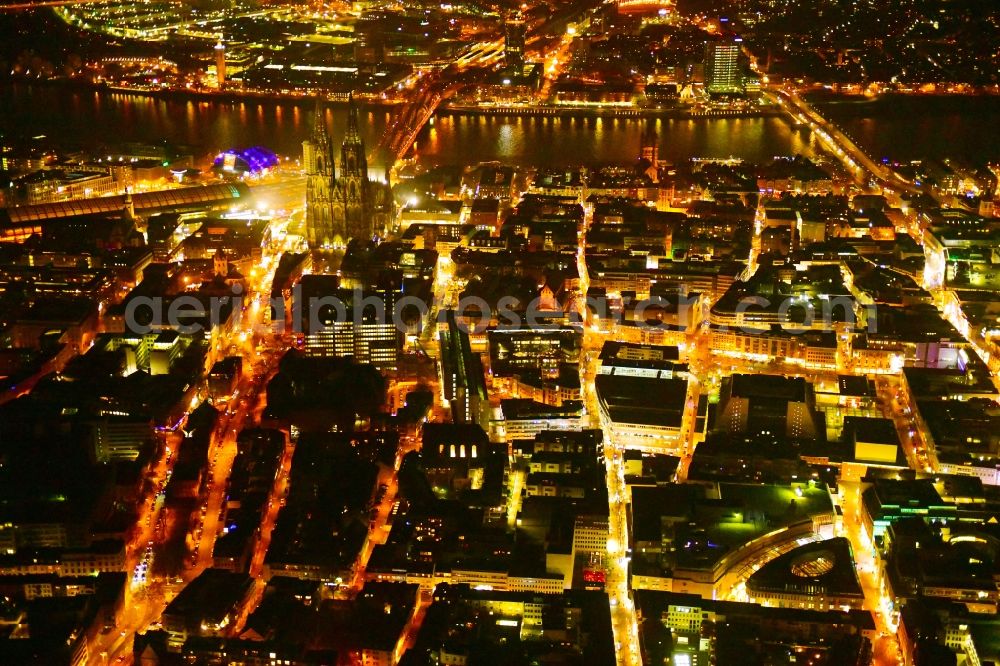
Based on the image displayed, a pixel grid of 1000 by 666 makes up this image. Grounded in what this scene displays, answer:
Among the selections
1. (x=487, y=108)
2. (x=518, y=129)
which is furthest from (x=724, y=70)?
(x=518, y=129)

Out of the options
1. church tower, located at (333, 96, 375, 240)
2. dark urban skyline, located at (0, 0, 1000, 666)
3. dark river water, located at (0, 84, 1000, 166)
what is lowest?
dark urban skyline, located at (0, 0, 1000, 666)

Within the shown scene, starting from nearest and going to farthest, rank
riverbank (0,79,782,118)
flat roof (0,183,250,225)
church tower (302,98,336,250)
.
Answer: church tower (302,98,336,250)
flat roof (0,183,250,225)
riverbank (0,79,782,118)

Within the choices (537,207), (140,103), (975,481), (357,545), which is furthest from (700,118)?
(357,545)

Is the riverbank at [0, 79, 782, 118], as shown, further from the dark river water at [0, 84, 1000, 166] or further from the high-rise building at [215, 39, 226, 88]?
the high-rise building at [215, 39, 226, 88]

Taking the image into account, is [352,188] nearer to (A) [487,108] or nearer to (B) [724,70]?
(A) [487,108]

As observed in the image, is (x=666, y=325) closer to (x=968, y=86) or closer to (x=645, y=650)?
(x=645, y=650)

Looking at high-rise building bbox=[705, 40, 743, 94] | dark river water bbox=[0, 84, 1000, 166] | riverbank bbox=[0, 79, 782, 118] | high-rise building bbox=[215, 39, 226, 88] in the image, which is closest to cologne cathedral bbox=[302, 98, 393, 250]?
dark river water bbox=[0, 84, 1000, 166]

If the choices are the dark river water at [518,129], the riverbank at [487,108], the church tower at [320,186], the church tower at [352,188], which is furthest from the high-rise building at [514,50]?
the church tower at [320,186]
